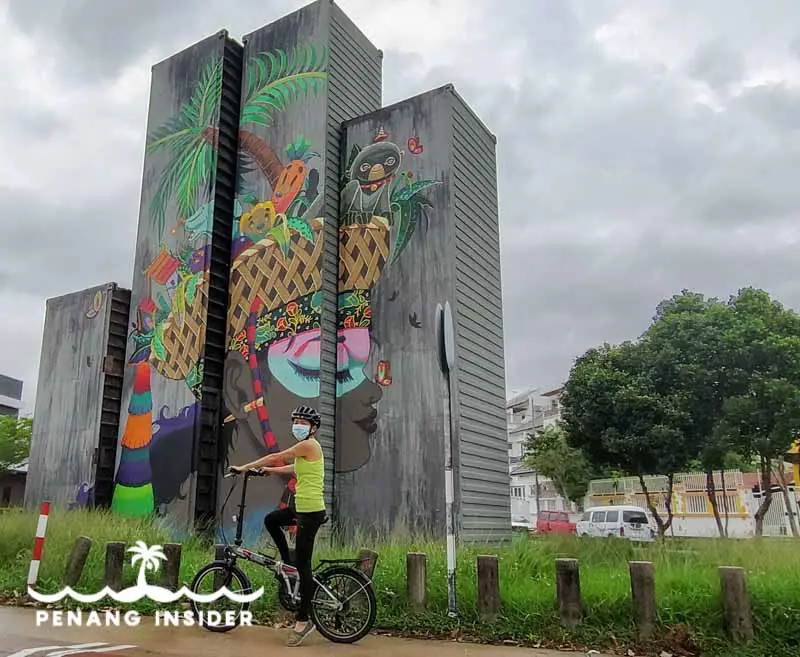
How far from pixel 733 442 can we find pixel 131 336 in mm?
17559

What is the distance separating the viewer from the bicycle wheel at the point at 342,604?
593cm

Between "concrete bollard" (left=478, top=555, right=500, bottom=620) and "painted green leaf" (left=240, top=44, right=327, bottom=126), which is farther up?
"painted green leaf" (left=240, top=44, right=327, bottom=126)

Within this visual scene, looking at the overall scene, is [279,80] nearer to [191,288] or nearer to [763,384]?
[191,288]

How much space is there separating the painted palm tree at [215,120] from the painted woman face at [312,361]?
372 centimetres

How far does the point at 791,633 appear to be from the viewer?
214 inches

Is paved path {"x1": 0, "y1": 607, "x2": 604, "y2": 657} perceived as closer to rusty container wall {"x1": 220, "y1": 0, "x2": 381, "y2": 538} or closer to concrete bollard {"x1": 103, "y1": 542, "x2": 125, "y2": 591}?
concrete bollard {"x1": 103, "y1": 542, "x2": 125, "y2": 591}

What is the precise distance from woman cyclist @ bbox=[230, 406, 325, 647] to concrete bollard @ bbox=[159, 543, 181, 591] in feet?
7.26

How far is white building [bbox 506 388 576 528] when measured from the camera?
5547 centimetres

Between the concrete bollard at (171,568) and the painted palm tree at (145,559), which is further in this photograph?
the painted palm tree at (145,559)

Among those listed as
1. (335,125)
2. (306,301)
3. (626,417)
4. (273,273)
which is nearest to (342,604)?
(306,301)

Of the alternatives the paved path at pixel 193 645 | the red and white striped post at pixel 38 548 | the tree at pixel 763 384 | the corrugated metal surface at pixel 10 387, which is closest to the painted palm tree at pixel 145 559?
the red and white striped post at pixel 38 548

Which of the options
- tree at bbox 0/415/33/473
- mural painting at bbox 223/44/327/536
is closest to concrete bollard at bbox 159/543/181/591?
mural painting at bbox 223/44/327/536

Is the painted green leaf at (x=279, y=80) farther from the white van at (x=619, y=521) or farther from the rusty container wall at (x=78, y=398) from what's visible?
the white van at (x=619, y=521)

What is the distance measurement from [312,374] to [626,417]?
45.4ft
